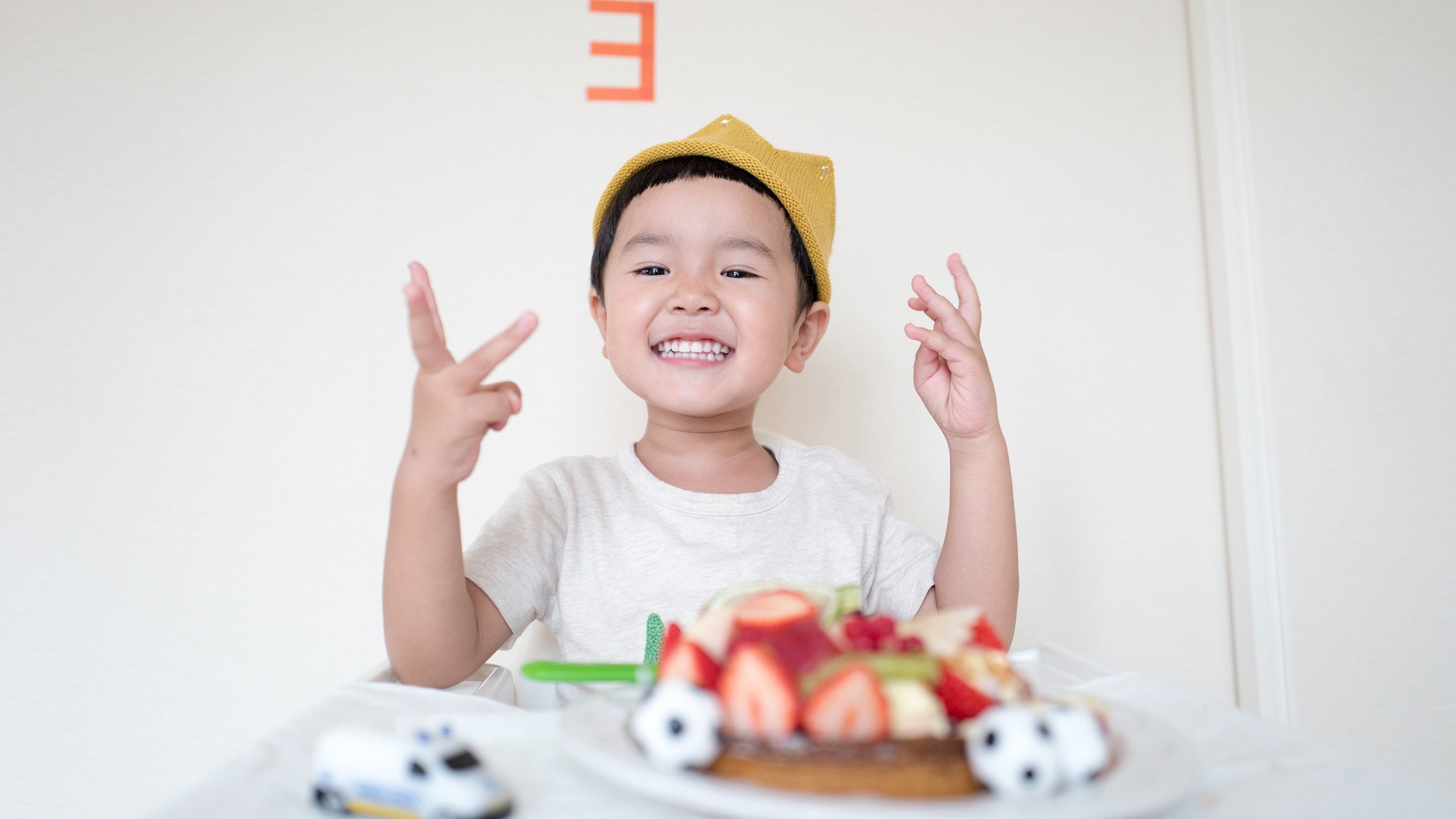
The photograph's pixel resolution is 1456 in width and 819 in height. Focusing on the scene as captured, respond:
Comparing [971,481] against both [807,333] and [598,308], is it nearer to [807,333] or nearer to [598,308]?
[807,333]

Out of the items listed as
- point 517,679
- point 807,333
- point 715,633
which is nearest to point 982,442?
point 807,333

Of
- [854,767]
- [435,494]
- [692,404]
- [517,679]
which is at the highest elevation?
[692,404]

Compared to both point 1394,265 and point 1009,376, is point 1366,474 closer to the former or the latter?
point 1394,265

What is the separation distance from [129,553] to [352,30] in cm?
82

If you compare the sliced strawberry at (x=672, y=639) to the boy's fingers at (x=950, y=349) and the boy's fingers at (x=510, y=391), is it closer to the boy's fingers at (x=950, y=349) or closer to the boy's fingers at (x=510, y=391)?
the boy's fingers at (x=510, y=391)

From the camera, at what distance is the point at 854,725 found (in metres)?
0.40

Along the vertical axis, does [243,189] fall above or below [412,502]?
above

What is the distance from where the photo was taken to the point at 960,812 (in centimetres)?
36

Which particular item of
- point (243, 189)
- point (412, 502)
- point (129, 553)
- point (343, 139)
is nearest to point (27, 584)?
point (129, 553)

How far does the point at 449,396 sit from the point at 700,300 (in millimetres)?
331

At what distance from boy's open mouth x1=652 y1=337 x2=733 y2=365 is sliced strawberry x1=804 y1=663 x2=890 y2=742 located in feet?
2.00

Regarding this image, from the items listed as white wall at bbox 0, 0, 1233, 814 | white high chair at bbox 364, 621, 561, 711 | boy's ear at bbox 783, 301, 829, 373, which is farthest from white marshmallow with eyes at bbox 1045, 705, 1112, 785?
white wall at bbox 0, 0, 1233, 814

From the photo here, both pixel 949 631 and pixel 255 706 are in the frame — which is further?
pixel 255 706

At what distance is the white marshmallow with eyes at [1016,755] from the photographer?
38 cm
